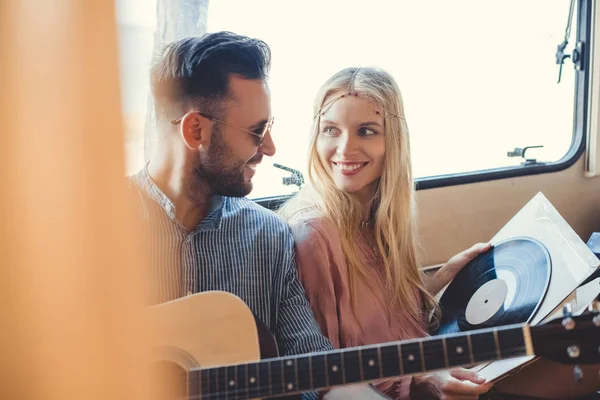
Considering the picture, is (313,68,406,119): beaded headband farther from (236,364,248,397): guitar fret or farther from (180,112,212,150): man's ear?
(236,364,248,397): guitar fret

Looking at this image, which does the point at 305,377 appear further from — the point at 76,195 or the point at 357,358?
the point at 76,195

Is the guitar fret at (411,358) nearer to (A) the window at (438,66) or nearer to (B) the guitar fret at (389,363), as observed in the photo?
(B) the guitar fret at (389,363)

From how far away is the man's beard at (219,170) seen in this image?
77 cm

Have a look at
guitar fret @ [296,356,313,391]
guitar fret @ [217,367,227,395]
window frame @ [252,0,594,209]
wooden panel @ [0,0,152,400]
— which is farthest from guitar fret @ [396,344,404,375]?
window frame @ [252,0,594,209]

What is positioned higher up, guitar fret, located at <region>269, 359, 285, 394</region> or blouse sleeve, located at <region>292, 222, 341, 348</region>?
blouse sleeve, located at <region>292, 222, 341, 348</region>

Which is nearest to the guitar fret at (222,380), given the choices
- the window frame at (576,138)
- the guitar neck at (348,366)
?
the guitar neck at (348,366)

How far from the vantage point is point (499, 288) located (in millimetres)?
962

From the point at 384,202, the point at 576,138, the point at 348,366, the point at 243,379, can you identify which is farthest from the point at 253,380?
the point at 576,138

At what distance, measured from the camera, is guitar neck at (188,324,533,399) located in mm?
677

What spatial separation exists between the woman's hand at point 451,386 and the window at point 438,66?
404mm

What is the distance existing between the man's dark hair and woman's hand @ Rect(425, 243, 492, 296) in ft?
1.80

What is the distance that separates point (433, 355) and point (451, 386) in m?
0.20

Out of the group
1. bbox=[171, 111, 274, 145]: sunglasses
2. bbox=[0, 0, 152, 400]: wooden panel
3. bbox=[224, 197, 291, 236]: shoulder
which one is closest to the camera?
bbox=[0, 0, 152, 400]: wooden panel

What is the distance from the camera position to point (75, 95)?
0.49m
